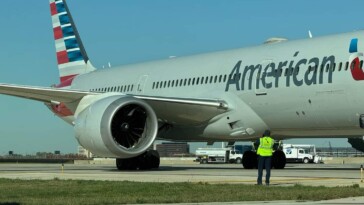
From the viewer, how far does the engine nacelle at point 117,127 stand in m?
22.8

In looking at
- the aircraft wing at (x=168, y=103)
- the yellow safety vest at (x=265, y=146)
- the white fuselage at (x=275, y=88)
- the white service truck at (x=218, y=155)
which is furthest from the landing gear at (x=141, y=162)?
the white service truck at (x=218, y=155)

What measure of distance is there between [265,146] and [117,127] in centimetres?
692

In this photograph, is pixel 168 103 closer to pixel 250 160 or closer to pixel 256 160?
pixel 250 160

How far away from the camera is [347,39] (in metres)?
22.3

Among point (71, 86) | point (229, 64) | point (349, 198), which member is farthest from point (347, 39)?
point (71, 86)

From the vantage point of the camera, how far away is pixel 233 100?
25.0m

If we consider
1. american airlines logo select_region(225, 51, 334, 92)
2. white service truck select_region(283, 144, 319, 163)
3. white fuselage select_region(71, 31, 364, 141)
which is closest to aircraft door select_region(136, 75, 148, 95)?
white fuselage select_region(71, 31, 364, 141)

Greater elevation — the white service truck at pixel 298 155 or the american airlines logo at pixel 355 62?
the american airlines logo at pixel 355 62

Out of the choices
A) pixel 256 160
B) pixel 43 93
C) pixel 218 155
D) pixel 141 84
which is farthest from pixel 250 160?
pixel 218 155

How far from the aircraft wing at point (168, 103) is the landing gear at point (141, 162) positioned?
1667 millimetres

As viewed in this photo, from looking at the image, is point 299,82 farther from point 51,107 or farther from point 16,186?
point 51,107

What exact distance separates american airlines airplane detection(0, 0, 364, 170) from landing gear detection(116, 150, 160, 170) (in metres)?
0.04

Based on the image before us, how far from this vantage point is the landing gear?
26.9 m

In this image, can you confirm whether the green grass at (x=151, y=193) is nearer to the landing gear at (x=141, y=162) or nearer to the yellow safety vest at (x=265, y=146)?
the yellow safety vest at (x=265, y=146)
